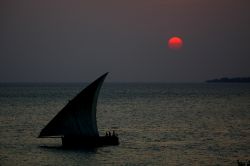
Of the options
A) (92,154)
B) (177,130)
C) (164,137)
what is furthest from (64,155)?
Result: (177,130)

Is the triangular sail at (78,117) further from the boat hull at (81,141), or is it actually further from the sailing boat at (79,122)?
the boat hull at (81,141)

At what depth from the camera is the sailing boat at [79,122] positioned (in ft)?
158

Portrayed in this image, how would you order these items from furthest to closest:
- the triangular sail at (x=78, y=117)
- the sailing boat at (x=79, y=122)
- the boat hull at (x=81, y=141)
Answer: the boat hull at (x=81, y=141) < the sailing boat at (x=79, y=122) < the triangular sail at (x=78, y=117)

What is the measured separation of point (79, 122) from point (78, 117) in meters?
0.43

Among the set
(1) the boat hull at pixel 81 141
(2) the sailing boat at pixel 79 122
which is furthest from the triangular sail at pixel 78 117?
(1) the boat hull at pixel 81 141

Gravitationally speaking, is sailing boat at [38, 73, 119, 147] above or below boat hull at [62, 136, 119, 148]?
above

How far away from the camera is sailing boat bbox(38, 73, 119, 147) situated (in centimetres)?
4809

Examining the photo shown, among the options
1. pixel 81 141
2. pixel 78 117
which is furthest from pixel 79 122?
pixel 81 141

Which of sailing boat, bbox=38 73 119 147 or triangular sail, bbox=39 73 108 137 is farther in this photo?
sailing boat, bbox=38 73 119 147

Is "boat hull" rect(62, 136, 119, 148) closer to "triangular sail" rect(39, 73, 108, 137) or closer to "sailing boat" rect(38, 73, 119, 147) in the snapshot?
"sailing boat" rect(38, 73, 119, 147)

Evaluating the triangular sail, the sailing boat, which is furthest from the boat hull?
the triangular sail

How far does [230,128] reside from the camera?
71.4m

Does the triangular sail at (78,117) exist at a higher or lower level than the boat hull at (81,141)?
higher

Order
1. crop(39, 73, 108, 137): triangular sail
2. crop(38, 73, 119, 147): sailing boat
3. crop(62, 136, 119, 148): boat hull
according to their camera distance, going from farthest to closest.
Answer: crop(62, 136, 119, 148): boat hull → crop(38, 73, 119, 147): sailing boat → crop(39, 73, 108, 137): triangular sail
